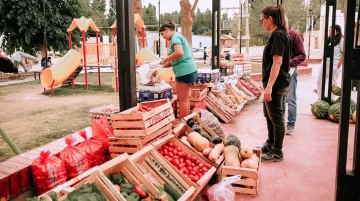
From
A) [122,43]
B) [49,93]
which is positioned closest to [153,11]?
[49,93]

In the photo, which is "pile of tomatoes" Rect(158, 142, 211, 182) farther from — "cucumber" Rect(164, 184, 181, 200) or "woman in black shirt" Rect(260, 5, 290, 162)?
"woman in black shirt" Rect(260, 5, 290, 162)

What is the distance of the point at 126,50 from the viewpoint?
462cm

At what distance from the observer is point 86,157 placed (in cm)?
373

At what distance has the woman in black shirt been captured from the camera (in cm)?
414

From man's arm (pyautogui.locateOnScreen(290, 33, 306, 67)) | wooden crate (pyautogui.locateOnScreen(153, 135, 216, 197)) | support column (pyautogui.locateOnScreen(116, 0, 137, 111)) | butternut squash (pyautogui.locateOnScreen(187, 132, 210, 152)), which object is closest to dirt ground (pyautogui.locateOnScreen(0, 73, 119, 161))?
support column (pyautogui.locateOnScreen(116, 0, 137, 111))

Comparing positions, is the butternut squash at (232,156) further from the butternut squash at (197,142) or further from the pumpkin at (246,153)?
the butternut squash at (197,142)

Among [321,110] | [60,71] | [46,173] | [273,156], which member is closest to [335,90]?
[321,110]

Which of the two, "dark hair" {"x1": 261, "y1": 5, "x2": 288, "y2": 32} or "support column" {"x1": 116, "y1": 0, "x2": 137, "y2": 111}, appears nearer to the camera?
"dark hair" {"x1": 261, "y1": 5, "x2": 288, "y2": 32}

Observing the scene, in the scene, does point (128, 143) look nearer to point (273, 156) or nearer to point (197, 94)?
point (273, 156)

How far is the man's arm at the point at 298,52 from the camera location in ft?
18.4

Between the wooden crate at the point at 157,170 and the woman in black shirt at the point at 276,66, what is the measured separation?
1.60 metres

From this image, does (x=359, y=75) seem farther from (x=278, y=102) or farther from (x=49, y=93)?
(x=49, y=93)

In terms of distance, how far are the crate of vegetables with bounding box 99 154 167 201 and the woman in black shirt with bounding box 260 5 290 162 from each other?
197 centimetres

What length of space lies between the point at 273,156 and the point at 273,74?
1208mm
